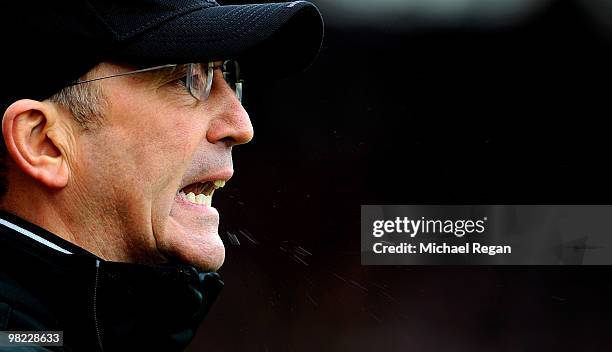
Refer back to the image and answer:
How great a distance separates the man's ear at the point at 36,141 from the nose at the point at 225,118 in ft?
0.92

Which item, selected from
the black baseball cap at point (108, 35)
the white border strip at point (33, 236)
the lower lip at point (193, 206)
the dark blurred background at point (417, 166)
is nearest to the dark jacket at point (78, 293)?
the white border strip at point (33, 236)

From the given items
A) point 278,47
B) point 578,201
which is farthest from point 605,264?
point 278,47

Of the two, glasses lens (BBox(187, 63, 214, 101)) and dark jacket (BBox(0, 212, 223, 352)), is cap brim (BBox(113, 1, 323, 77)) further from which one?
dark jacket (BBox(0, 212, 223, 352))

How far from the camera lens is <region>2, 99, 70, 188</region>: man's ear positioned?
153 cm

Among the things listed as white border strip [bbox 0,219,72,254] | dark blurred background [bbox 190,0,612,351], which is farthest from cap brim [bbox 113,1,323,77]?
dark blurred background [bbox 190,0,612,351]

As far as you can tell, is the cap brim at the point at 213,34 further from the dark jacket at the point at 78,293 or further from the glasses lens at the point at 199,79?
the dark jacket at the point at 78,293

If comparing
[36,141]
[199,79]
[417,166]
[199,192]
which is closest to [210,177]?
[199,192]

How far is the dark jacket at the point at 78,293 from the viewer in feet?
4.85

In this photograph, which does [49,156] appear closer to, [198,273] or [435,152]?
[198,273]

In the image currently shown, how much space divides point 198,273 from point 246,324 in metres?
3.76

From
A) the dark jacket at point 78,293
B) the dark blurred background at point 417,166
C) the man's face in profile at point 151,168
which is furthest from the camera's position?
the dark blurred background at point 417,166

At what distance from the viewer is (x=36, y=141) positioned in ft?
5.12

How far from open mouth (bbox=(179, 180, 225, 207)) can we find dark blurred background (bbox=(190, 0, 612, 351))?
3.58 m

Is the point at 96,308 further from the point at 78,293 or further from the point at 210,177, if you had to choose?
the point at 210,177
